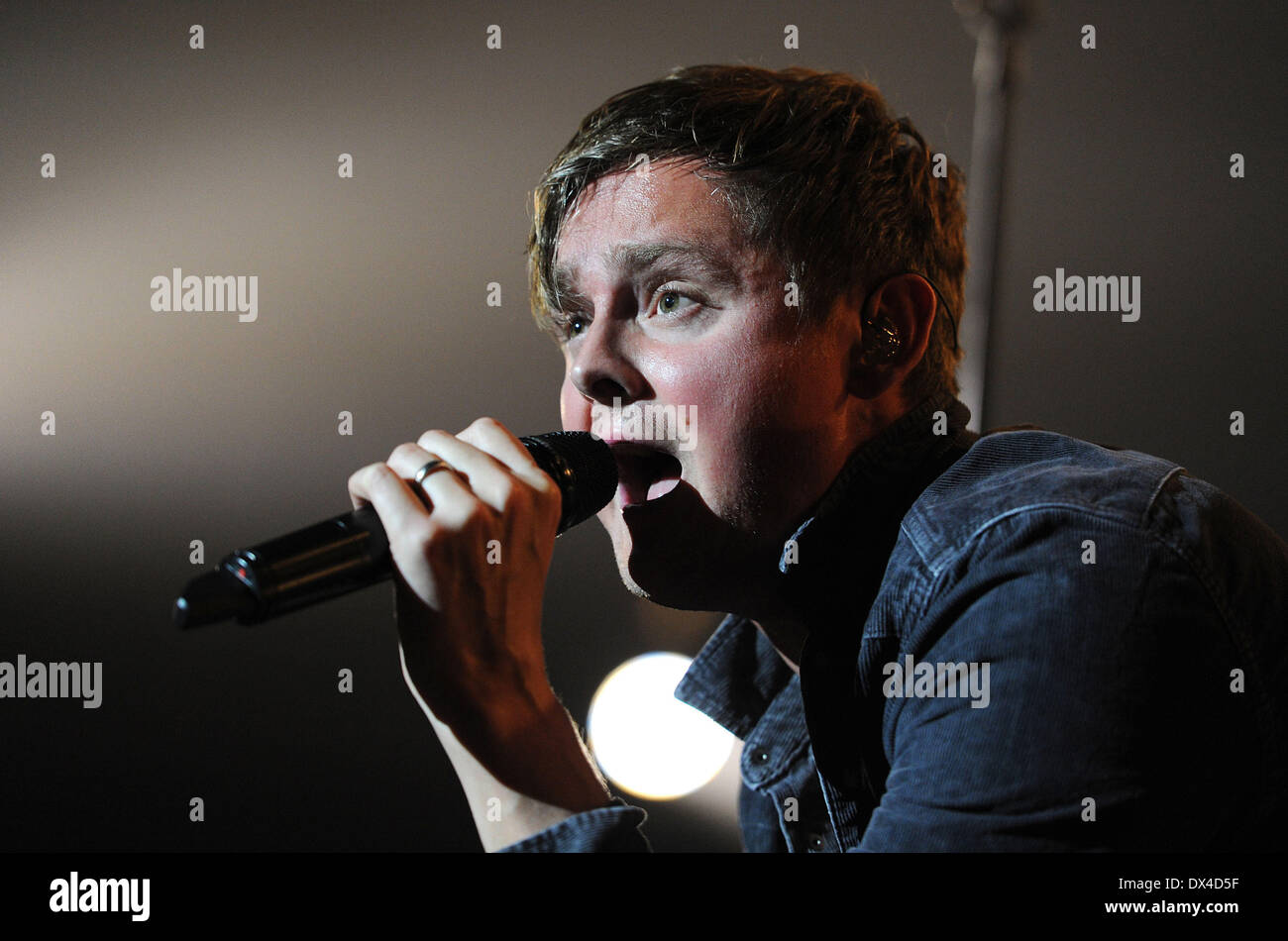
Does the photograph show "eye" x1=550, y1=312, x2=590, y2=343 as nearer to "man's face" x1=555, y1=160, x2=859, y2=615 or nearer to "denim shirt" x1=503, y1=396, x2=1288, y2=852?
"man's face" x1=555, y1=160, x2=859, y2=615

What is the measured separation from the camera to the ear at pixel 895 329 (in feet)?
4.08

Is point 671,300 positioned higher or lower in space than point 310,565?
higher

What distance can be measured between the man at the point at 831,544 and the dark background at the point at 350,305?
42cm

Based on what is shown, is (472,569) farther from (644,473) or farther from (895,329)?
(895,329)

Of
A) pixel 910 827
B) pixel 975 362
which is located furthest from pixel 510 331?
pixel 910 827

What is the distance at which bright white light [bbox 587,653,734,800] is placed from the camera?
1994 millimetres

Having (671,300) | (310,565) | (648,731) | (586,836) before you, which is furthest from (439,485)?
(648,731)

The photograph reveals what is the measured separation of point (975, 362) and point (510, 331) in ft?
3.07

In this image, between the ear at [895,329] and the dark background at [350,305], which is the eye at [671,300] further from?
the dark background at [350,305]

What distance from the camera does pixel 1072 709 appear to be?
781 millimetres

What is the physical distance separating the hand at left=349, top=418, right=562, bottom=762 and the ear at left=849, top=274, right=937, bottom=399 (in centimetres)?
52

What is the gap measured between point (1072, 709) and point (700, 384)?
0.53 m
